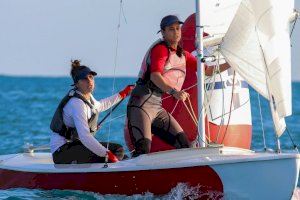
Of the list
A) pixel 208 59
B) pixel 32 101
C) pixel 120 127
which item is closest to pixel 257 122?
pixel 120 127

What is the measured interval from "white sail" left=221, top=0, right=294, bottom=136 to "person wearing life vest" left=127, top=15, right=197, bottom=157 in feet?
1.44

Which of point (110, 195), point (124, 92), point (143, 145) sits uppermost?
point (124, 92)

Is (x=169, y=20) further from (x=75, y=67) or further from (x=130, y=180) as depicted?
(x=130, y=180)

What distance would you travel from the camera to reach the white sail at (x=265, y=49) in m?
8.98

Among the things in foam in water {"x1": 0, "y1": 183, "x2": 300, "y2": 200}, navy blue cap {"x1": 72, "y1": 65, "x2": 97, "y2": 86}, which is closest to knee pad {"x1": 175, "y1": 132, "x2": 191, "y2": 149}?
foam in water {"x1": 0, "y1": 183, "x2": 300, "y2": 200}

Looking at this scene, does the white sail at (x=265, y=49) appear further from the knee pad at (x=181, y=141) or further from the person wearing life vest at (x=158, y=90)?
the knee pad at (x=181, y=141)

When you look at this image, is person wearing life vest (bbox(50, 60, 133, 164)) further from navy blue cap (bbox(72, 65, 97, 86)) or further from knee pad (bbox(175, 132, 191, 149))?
knee pad (bbox(175, 132, 191, 149))

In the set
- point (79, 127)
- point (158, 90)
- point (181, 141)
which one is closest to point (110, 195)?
point (79, 127)

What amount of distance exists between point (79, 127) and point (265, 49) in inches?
65.7

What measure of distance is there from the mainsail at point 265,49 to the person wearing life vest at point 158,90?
17.0 inches

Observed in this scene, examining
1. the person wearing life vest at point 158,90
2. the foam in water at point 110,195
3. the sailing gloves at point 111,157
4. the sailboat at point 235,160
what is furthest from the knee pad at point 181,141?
the foam in water at point 110,195

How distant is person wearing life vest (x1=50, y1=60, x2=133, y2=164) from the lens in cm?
920

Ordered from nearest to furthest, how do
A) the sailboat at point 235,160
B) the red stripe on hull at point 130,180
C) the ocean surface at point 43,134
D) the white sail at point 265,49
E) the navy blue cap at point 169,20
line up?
the sailboat at point 235,160 < the red stripe on hull at point 130,180 < the white sail at point 265,49 < the navy blue cap at point 169,20 < the ocean surface at point 43,134

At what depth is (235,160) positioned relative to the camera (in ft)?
27.8
